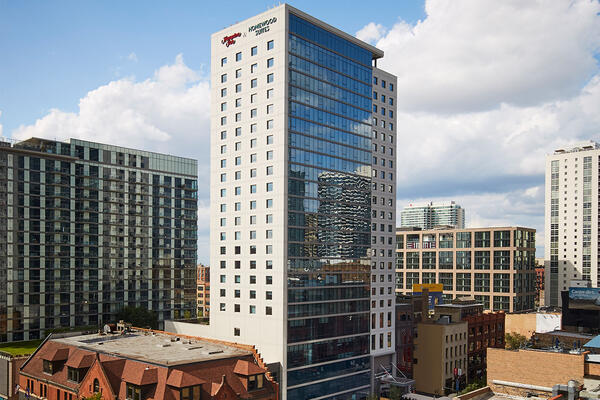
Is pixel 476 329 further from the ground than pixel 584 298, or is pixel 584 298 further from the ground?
pixel 584 298

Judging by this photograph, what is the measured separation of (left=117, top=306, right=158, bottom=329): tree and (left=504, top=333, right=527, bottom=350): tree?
3882 inches

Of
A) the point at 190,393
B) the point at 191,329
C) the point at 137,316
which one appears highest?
the point at 190,393

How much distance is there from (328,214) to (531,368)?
44.6 metres

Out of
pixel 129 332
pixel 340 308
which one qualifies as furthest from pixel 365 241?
pixel 129 332

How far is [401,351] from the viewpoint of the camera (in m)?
121

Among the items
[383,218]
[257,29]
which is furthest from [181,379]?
[257,29]

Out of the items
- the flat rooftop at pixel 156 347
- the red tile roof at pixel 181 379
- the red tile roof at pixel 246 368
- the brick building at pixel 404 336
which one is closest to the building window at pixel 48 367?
the flat rooftop at pixel 156 347

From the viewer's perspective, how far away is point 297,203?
95688mm

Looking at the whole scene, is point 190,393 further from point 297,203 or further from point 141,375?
point 297,203

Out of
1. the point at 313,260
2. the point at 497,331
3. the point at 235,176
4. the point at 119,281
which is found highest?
the point at 235,176

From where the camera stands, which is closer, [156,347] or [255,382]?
[255,382]

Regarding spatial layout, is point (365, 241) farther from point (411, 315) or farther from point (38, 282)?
point (38, 282)

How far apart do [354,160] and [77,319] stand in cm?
8808

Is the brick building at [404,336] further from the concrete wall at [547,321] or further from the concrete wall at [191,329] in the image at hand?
the concrete wall at [191,329]
